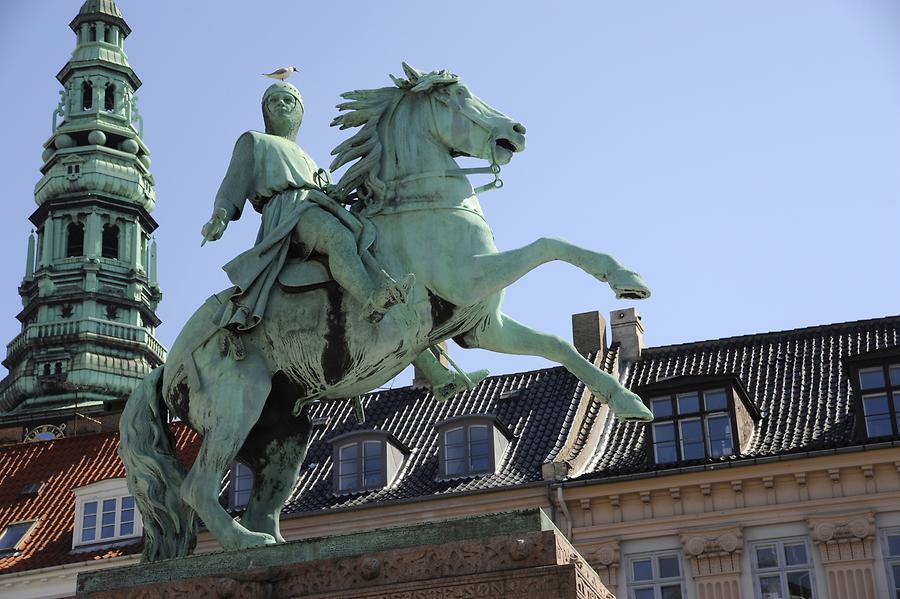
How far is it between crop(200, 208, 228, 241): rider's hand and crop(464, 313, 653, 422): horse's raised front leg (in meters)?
1.74

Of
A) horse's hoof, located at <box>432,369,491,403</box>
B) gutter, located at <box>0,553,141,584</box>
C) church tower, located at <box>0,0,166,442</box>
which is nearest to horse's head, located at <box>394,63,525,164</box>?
horse's hoof, located at <box>432,369,491,403</box>

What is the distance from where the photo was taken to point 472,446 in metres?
30.7

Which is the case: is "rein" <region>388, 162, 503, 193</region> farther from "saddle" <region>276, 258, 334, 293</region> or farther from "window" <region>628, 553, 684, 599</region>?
"window" <region>628, 553, 684, 599</region>

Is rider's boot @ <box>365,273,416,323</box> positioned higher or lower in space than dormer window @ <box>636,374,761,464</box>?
lower

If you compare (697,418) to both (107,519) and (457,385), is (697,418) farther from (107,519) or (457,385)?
(457,385)

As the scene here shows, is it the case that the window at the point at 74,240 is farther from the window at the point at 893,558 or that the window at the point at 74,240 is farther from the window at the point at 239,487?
the window at the point at 893,558

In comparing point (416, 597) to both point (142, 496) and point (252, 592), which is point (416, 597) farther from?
point (142, 496)

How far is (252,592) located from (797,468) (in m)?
19.7

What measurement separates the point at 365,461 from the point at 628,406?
21.4 metres

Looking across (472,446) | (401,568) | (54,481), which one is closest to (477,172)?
(401,568)

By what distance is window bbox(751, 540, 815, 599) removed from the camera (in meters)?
27.3

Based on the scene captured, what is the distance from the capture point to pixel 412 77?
1084 cm

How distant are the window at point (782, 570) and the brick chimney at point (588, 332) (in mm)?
7388

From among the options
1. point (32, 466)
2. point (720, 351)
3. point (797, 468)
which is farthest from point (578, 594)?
point (32, 466)
